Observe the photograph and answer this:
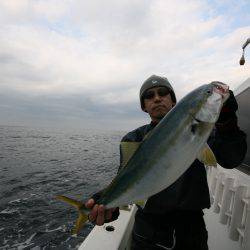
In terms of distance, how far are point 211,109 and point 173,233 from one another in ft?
5.84

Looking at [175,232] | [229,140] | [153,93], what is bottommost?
[175,232]

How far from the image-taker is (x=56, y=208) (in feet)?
45.4

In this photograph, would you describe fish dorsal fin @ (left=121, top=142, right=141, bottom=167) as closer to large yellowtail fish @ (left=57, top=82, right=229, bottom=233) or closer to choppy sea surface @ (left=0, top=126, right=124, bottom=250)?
large yellowtail fish @ (left=57, top=82, right=229, bottom=233)

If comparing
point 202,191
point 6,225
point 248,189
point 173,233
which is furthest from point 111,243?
point 6,225

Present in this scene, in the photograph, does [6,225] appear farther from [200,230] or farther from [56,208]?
[200,230]

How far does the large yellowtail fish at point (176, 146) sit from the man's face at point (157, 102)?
142cm

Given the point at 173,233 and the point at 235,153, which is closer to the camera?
the point at 235,153

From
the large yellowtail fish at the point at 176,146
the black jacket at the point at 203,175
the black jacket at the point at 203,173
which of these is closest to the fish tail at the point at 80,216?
the black jacket at the point at 203,175

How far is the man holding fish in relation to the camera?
2.49 meters

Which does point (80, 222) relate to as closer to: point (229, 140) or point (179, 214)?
point (179, 214)

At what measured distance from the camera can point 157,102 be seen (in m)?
Result: 4.09

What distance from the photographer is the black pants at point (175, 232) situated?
3.46 m

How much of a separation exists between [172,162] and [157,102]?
1742 millimetres

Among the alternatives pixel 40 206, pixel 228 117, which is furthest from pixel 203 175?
pixel 40 206
